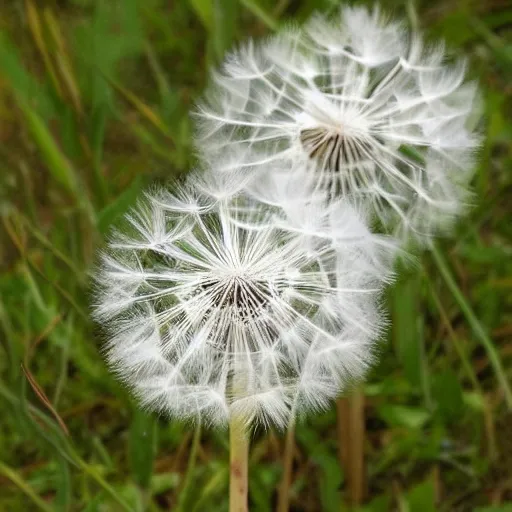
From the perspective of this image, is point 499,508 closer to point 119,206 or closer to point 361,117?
point 361,117

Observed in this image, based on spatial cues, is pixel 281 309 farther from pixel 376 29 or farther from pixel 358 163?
pixel 376 29

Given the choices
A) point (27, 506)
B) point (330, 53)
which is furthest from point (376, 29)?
point (27, 506)

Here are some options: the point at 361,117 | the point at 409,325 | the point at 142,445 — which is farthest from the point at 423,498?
the point at 361,117

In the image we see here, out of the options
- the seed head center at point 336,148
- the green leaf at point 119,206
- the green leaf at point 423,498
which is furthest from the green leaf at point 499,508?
the green leaf at point 119,206

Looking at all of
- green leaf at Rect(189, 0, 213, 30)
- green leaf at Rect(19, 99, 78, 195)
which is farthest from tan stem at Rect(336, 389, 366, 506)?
green leaf at Rect(189, 0, 213, 30)

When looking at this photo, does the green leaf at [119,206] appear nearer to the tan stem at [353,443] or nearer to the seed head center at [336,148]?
the seed head center at [336,148]
